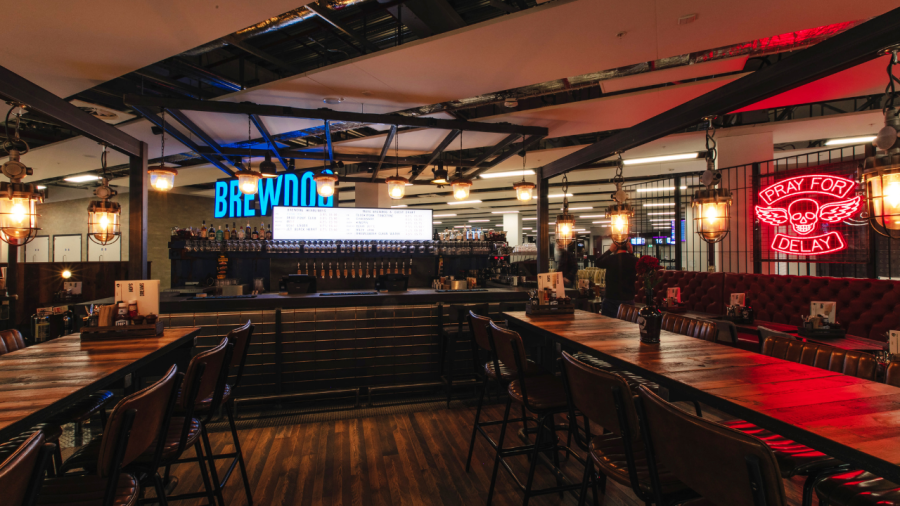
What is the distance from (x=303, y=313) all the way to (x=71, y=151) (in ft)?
20.7

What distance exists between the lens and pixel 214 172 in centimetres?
930

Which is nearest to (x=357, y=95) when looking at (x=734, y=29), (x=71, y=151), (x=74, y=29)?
(x=74, y=29)

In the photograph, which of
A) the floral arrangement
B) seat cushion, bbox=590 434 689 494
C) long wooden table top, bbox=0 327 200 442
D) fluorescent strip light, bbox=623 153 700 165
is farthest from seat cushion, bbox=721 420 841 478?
Answer: fluorescent strip light, bbox=623 153 700 165

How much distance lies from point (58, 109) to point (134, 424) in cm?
308

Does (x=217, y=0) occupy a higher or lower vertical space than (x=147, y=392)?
higher

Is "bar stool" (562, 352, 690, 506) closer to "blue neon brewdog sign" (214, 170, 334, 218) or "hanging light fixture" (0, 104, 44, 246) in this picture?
"hanging light fixture" (0, 104, 44, 246)

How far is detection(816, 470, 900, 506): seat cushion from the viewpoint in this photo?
1.52 m

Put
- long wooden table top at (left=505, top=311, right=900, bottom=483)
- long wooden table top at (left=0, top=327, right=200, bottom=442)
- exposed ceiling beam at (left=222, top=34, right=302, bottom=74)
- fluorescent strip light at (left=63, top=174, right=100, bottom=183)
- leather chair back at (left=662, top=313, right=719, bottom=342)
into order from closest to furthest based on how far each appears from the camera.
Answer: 1. long wooden table top at (left=505, top=311, right=900, bottom=483)
2. long wooden table top at (left=0, top=327, right=200, bottom=442)
3. leather chair back at (left=662, top=313, right=719, bottom=342)
4. exposed ceiling beam at (left=222, top=34, right=302, bottom=74)
5. fluorescent strip light at (left=63, top=174, right=100, bottom=183)

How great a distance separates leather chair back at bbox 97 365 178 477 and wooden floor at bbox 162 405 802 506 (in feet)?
4.43

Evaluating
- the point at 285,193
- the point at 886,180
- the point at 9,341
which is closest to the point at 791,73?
the point at 886,180

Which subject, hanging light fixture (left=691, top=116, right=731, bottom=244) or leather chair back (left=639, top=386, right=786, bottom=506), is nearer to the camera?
leather chair back (left=639, top=386, right=786, bottom=506)

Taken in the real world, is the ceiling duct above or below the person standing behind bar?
above

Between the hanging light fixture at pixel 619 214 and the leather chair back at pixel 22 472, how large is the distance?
566cm

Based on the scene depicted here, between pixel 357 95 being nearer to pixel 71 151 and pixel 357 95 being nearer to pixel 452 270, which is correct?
pixel 452 270
